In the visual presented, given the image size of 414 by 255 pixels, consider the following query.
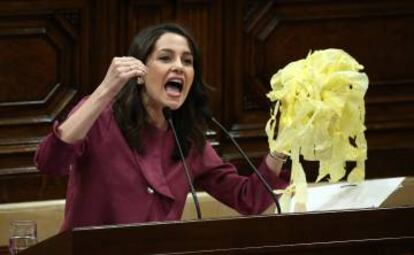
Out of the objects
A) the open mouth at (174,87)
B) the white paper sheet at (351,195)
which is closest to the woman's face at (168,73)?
the open mouth at (174,87)

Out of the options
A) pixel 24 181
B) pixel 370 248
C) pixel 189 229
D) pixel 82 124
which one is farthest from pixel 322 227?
pixel 24 181

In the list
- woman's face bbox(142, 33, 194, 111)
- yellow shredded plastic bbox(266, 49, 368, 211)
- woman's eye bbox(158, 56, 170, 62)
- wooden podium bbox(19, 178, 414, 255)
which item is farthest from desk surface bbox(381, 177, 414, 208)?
woman's eye bbox(158, 56, 170, 62)

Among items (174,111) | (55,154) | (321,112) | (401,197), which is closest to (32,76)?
(174,111)

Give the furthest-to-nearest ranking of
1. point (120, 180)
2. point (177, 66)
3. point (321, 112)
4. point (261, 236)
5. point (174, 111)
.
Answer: point (174, 111), point (177, 66), point (120, 180), point (321, 112), point (261, 236)

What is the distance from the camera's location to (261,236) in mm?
2359

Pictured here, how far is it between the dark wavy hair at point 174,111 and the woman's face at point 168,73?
0.02 m

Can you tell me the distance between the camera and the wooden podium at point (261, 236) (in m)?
2.28

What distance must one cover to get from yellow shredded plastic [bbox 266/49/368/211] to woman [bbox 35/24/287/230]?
0.25 m

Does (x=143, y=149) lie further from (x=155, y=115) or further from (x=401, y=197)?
(x=401, y=197)

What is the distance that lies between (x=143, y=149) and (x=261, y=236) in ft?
2.74

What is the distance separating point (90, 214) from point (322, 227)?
839mm

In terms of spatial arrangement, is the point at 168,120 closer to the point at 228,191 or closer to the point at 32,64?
the point at 228,191

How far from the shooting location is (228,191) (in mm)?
3324

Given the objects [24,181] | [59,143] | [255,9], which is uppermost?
[255,9]
